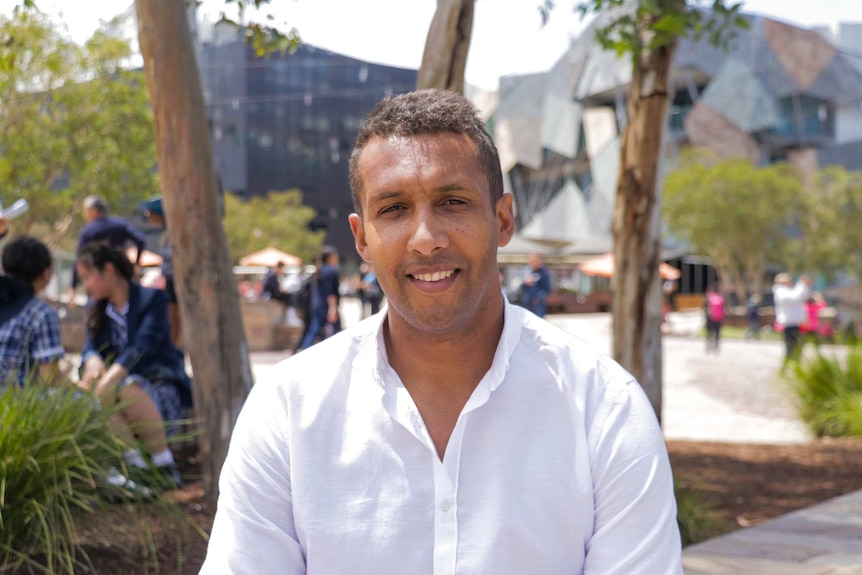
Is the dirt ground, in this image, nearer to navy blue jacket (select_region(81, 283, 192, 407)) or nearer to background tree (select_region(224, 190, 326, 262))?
navy blue jacket (select_region(81, 283, 192, 407))

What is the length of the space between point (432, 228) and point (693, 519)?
3600mm

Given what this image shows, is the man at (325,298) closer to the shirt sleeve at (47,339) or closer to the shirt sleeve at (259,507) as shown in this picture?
the shirt sleeve at (47,339)

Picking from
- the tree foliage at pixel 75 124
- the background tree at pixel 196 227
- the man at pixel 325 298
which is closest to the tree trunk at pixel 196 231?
the background tree at pixel 196 227

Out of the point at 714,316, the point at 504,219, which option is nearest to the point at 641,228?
the point at 504,219

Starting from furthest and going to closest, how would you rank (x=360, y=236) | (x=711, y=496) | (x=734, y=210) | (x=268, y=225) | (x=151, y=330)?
(x=268, y=225) → (x=734, y=210) → (x=711, y=496) → (x=151, y=330) → (x=360, y=236)

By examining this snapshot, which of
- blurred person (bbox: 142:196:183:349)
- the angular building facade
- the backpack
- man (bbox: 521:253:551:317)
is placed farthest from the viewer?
the angular building facade

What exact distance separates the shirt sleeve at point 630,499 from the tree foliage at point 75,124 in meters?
21.3

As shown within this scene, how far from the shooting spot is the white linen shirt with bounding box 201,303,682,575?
6.04 feet

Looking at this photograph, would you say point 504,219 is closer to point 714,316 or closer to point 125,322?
point 125,322

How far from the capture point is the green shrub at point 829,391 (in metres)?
9.20

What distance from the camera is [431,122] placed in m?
1.96

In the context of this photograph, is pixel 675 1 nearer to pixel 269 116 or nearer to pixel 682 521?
pixel 682 521

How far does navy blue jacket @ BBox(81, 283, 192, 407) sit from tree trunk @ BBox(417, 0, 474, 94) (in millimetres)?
2106

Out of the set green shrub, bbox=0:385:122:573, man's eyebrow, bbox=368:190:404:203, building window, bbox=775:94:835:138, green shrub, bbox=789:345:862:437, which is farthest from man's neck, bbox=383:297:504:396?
building window, bbox=775:94:835:138
